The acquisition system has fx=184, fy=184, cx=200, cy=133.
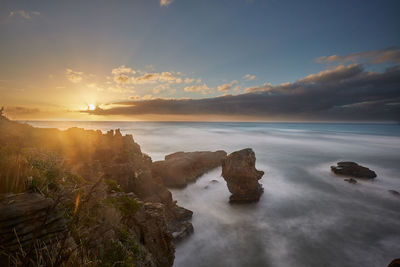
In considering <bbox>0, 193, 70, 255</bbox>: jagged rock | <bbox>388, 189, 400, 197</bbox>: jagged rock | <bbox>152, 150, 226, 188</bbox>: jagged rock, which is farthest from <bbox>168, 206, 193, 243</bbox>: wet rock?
<bbox>388, 189, 400, 197</bbox>: jagged rock

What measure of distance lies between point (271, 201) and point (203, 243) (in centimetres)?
1707

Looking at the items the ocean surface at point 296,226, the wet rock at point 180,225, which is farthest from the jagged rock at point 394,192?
the wet rock at point 180,225

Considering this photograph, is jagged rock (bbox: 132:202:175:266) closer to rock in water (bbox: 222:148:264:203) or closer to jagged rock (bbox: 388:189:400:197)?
rock in water (bbox: 222:148:264:203)

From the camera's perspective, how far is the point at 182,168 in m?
44.0

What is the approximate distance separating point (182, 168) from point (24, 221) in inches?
1556

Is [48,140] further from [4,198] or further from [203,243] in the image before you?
[203,243]

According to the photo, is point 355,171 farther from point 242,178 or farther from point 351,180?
point 242,178

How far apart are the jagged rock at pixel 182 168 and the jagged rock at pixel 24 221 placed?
3337cm

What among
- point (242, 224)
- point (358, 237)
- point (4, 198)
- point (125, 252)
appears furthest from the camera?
point (242, 224)

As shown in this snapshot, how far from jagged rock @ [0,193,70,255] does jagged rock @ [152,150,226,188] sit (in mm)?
33374

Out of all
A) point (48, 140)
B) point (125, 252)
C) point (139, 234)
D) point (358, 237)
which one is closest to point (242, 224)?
point (358, 237)

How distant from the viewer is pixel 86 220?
7895 mm

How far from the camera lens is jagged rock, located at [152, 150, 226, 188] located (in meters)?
41.0

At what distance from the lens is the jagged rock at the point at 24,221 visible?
4.65m
